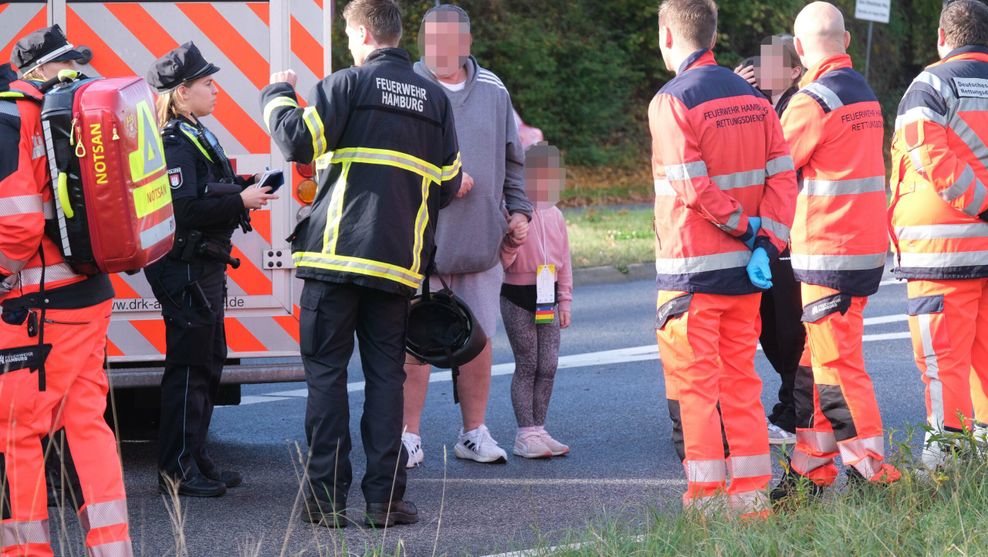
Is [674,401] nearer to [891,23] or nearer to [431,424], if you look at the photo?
[431,424]

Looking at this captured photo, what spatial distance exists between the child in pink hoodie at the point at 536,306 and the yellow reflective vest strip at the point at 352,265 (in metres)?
1.43

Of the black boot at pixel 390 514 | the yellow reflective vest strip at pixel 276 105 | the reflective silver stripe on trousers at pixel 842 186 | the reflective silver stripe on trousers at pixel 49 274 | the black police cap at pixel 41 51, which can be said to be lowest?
the black boot at pixel 390 514

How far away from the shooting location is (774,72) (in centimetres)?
650

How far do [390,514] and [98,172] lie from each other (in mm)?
1934

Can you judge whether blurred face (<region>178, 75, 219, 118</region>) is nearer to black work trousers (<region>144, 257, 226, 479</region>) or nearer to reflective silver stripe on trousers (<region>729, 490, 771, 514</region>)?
black work trousers (<region>144, 257, 226, 479</region>)

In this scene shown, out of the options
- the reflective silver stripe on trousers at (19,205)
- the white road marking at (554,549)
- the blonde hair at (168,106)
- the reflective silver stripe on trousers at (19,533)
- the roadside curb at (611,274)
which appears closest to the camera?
the reflective silver stripe on trousers at (19,205)

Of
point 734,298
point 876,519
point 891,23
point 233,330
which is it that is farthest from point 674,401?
point 891,23

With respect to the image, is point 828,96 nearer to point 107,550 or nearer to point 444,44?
point 444,44

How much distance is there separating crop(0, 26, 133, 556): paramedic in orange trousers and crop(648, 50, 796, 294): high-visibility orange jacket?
209cm

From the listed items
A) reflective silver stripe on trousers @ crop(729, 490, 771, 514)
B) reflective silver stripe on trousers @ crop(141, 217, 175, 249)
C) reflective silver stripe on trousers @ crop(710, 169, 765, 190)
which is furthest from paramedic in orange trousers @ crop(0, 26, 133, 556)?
reflective silver stripe on trousers @ crop(710, 169, 765, 190)

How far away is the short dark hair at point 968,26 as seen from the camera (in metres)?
5.59

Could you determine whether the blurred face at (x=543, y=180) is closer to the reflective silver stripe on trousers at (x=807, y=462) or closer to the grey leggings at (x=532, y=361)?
the grey leggings at (x=532, y=361)

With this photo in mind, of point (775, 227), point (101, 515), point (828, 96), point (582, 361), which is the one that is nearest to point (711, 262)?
point (775, 227)

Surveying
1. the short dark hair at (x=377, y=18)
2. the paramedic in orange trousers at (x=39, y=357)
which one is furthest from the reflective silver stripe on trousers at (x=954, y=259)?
the paramedic in orange trousers at (x=39, y=357)
